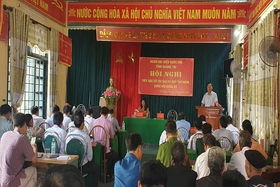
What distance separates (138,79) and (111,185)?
6091 mm

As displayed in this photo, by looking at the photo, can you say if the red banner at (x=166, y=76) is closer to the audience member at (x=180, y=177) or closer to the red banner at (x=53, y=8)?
the red banner at (x=53, y=8)

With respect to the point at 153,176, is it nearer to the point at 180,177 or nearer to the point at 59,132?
the point at 180,177

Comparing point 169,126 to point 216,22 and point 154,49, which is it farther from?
point 154,49

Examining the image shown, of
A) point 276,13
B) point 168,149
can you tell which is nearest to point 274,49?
point 276,13

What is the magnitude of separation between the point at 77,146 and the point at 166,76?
6.75 m

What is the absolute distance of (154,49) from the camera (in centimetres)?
1037

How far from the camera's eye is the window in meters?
6.57

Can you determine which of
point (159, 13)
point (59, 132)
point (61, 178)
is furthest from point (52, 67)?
point (61, 178)

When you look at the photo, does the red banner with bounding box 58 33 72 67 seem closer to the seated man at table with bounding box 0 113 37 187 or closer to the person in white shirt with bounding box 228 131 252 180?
the seated man at table with bounding box 0 113 37 187

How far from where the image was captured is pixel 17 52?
522 centimetres

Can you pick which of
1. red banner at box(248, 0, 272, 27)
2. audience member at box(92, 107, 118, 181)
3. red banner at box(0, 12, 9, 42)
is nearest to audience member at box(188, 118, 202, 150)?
audience member at box(92, 107, 118, 181)

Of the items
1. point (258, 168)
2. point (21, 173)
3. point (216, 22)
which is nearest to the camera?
point (258, 168)

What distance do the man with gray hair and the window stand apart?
5381 millimetres

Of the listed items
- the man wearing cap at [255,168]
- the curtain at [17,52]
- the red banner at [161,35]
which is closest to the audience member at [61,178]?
the man wearing cap at [255,168]
